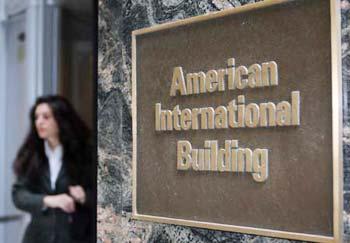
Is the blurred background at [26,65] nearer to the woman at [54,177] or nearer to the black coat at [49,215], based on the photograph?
the woman at [54,177]

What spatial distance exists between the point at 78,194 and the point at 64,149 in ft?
1.04

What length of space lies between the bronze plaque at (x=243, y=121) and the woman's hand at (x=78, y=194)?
2.69 feet

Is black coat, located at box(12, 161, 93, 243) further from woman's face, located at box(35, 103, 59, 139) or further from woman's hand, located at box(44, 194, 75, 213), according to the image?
woman's face, located at box(35, 103, 59, 139)

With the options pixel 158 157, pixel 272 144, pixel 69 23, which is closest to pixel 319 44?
pixel 272 144

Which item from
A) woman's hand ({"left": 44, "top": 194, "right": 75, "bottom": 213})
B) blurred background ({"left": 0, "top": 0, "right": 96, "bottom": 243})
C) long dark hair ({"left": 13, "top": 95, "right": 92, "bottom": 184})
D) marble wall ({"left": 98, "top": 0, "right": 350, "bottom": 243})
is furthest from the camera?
blurred background ({"left": 0, "top": 0, "right": 96, "bottom": 243})

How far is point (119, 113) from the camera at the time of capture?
7.82 feet

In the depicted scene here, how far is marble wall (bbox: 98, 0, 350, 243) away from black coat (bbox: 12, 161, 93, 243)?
0.64m

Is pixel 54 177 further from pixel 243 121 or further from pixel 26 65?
pixel 243 121

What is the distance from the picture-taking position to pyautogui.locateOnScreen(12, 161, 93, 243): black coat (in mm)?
2988

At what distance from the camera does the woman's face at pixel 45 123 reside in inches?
122

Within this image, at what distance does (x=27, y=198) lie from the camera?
9.72ft

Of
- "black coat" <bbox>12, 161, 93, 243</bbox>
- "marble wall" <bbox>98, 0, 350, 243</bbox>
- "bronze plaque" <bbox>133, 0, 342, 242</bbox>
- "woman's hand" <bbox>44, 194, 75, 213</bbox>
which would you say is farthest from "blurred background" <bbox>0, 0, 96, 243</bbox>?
"bronze plaque" <bbox>133, 0, 342, 242</bbox>

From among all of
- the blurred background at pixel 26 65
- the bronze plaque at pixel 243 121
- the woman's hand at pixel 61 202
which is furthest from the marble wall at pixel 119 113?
the blurred background at pixel 26 65

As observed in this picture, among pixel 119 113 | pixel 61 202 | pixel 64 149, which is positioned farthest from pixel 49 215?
pixel 119 113
